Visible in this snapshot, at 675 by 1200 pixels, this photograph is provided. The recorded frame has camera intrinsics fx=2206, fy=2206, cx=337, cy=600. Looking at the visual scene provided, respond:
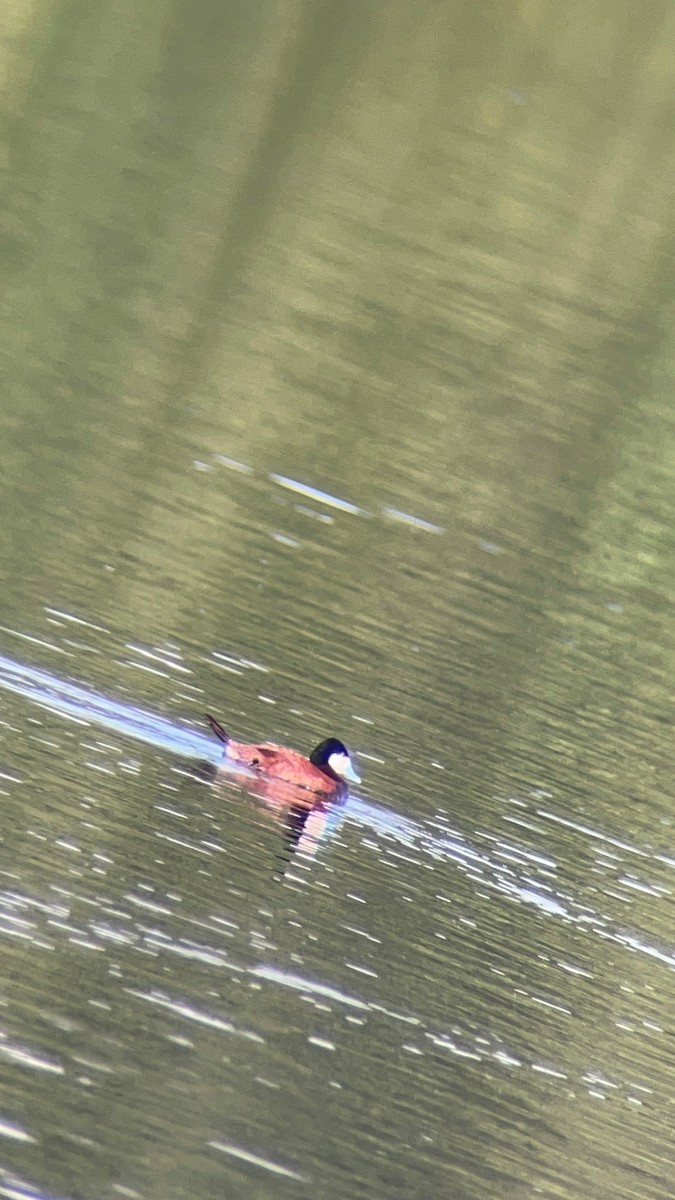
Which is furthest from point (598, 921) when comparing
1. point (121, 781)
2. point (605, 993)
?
point (121, 781)

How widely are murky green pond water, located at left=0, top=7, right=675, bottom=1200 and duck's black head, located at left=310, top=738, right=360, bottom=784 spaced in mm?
307

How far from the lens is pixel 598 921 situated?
18.5 metres

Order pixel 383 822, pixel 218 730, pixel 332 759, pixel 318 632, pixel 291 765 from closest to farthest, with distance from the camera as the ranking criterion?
pixel 218 730 < pixel 291 765 < pixel 332 759 < pixel 383 822 < pixel 318 632

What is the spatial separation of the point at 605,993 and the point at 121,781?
13.8ft

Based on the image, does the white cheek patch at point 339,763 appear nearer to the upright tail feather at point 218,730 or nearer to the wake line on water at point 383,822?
the wake line on water at point 383,822

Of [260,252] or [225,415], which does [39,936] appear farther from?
[260,252]

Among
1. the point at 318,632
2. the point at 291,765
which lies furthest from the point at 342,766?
the point at 318,632

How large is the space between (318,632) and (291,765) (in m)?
4.20

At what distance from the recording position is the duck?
57.5ft

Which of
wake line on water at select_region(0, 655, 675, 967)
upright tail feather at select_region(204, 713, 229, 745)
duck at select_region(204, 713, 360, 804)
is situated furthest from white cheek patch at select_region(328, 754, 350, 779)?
upright tail feather at select_region(204, 713, 229, 745)

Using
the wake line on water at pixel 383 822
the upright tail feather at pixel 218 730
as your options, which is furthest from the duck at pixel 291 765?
the wake line on water at pixel 383 822

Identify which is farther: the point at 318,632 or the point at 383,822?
the point at 318,632

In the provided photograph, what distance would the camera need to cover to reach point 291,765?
17.7 meters

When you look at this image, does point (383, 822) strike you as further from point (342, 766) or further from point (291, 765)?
point (291, 765)
